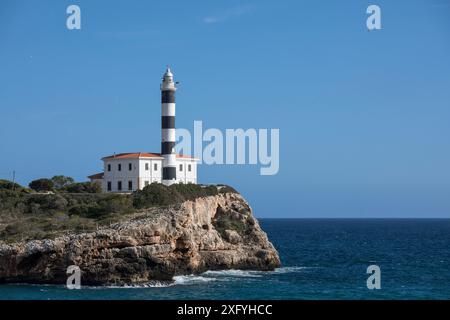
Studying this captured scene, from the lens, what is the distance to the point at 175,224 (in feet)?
124

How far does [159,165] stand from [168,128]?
4.49 metres

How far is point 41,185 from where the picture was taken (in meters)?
55.5

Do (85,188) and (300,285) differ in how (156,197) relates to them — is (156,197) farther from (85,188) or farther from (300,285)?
(300,285)

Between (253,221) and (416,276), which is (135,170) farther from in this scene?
(416,276)

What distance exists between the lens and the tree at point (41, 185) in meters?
55.3

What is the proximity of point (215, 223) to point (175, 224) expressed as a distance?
8728mm

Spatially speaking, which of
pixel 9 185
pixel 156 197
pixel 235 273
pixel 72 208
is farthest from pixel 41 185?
pixel 235 273

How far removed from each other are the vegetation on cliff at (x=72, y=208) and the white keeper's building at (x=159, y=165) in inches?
139

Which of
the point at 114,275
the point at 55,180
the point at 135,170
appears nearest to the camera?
the point at 114,275

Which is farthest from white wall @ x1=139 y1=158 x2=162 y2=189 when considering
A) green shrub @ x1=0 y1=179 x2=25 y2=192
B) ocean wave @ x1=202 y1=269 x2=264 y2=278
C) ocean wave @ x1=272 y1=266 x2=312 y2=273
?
ocean wave @ x1=272 y1=266 x2=312 y2=273

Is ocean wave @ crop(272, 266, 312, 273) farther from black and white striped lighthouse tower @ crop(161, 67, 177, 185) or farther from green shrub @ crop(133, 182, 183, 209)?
black and white striped lighthouse tower @ crop(161, 67, 177, 185)

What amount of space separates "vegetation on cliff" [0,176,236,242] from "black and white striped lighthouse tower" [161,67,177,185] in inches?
119

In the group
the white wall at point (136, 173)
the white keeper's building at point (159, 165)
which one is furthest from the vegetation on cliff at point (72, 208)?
the white wall at point (136, 173)
